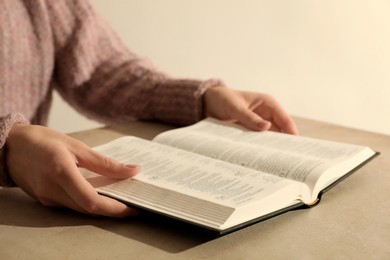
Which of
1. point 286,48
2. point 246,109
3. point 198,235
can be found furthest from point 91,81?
point 286,48

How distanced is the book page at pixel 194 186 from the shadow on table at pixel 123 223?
0.02 meters

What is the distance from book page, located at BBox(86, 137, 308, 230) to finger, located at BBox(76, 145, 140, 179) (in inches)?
0.4

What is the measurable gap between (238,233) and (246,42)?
48.1 inches

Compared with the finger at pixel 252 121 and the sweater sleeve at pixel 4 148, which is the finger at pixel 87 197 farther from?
the finger at pixel 252 121

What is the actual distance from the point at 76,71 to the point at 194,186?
1.75ft

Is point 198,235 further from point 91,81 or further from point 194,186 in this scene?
point 91,81

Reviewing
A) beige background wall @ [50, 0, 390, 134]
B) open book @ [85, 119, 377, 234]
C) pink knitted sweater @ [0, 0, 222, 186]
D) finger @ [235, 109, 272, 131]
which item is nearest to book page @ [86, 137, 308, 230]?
open book @ [85, 119, 377, 234]

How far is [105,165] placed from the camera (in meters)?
0.69

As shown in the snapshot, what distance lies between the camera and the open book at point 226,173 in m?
0.62

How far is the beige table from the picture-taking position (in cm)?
58

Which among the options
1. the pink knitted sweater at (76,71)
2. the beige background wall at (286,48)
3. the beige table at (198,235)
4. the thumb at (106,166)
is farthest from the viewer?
the beige background wall at (286,48)

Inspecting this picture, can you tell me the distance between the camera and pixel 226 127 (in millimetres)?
934

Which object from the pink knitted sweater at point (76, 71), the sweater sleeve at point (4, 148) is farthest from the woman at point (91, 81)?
the sweater sleeve at point (4, 148)

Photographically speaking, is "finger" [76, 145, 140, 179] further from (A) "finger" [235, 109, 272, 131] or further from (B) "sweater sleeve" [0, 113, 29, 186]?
(A) "finger" [235, 109, 272, 131]
